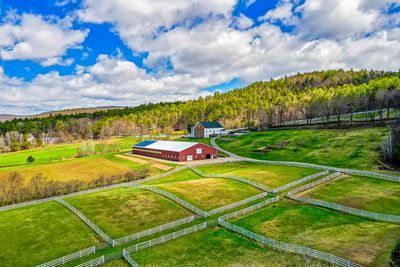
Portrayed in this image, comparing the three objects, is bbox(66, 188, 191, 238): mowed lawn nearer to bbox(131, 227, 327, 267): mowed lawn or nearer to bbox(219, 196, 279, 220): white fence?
bbox(219, 196, 279, 220): white fence

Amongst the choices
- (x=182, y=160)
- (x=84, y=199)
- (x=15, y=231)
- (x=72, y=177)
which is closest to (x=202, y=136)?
(x=182, y=160)

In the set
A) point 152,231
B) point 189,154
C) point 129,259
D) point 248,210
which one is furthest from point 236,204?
point 189,154

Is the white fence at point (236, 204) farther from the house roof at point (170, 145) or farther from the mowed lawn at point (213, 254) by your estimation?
the house roof at point (170, 145)

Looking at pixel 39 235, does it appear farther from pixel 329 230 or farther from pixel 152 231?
pixel 329 230

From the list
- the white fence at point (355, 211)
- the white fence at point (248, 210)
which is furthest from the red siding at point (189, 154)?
the white fence at point (355, 211)

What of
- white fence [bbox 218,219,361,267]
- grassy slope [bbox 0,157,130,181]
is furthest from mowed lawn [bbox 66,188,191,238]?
grassy slope [bbox 0,157,130,181]

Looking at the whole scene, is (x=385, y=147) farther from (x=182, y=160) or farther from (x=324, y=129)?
(x=182, y=160)
